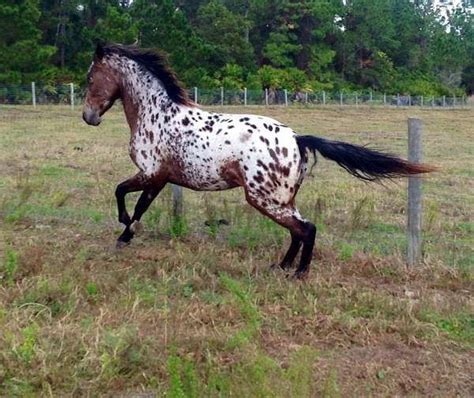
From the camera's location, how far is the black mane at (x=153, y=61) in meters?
6.72

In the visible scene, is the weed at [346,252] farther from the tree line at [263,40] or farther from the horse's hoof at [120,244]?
the tree line at [263,40]

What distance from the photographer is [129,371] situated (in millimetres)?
3846

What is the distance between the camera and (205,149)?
612cm

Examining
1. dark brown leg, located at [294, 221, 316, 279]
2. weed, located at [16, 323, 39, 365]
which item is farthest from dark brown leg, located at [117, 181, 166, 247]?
weed, located at [16, 323, 39, 365]

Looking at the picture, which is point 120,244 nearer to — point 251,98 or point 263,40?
point 251,98

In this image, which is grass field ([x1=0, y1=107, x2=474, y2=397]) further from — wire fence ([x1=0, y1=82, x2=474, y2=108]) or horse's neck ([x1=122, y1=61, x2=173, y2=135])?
wire fence ([x1=0, y1=82, x2=474, y2=108])

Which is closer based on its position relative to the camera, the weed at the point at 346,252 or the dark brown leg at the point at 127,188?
the weed at the point at 346,252

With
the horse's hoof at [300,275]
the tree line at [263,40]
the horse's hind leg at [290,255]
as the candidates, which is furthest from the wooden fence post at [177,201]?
the tree line at [263,40]

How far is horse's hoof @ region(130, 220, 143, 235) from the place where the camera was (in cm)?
670

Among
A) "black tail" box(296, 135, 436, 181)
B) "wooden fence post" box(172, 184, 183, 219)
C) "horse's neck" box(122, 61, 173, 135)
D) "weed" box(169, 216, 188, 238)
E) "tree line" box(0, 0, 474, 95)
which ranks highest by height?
"tree line" box(0, 0, 474, 95)

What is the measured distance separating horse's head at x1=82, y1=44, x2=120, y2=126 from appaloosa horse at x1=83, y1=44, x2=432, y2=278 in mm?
10

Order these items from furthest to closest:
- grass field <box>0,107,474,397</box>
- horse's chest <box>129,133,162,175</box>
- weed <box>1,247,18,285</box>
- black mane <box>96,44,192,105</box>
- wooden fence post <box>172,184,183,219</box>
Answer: wooden fence post <box>172,184,183,219</box>, black mane <box>96,44,192,105</box>, horse's chest <box>129,133,162,175</box>, weed <box>1,247,18,285</box>, grass field <box>0,107,474,397</box>

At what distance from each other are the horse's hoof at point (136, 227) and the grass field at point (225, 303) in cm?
11

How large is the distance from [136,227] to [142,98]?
1.36 meters
